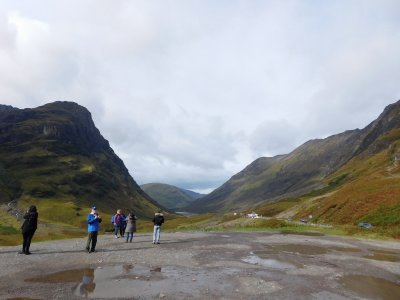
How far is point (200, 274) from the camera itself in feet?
65.7

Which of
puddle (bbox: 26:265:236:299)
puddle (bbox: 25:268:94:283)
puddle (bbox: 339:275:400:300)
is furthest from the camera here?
puddle (bbox: 25:268:94:283)

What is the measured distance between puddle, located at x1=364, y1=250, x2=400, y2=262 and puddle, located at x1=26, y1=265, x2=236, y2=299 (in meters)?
12.5

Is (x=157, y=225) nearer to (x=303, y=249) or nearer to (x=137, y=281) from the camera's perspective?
(x=303, y=249)

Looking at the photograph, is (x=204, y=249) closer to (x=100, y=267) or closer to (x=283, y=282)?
(x=100, y=267)

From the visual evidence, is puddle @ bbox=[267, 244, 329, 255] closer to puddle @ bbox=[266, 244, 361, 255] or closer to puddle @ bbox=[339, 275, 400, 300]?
puddle @ bbox=[266, 244, 361, 255]

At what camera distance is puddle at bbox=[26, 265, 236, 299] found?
1580 cm

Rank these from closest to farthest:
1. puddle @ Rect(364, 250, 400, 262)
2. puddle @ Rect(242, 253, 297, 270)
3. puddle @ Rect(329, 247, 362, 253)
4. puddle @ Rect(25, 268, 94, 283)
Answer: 1. puddle @ Rect(25, 268, 94, 283)
2. puddle @ Rect(242, 253, 297, 270)
3. puddle @ Rect(364, 250, 400, 262)
4. puddle @ Rect(329, 247, 362, 253)

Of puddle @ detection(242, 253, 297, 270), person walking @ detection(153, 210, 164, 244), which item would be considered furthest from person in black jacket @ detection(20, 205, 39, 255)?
puddle @ detection(242, 253, 297, 270)

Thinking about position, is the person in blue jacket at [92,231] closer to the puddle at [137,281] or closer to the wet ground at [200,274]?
the wet ground at [200,274]

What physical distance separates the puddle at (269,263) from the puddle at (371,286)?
144 inches

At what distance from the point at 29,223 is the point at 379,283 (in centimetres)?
2199

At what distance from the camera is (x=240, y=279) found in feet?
61.5

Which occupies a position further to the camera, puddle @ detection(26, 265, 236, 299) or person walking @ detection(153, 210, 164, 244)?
person walking @ detection(153, 210, 164, 244)

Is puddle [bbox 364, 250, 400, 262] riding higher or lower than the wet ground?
higher
